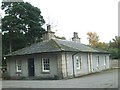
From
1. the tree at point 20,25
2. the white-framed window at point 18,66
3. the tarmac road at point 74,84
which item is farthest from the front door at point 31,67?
the tree at point 20,25

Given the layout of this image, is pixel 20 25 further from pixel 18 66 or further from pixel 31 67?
pixel 31 67

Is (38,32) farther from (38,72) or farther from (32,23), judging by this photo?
(38,72)

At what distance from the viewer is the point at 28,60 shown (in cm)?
3184

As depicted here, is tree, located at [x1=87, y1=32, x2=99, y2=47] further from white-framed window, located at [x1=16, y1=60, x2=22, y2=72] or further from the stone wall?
white-framed window, located at [x1=16, y1=60, x2=22, y2=72]

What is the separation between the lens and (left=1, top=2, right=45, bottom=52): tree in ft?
145

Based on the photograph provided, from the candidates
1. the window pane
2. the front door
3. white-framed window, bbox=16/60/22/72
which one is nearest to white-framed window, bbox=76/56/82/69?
the window pane

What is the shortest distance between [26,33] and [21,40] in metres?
2.08

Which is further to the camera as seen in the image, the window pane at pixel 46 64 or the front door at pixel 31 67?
the front door at pixel 31 67

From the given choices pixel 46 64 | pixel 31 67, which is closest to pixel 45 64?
pixel 46 64

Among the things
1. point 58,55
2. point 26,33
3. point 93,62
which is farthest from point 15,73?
point 26,33

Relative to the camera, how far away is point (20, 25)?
44.5 m

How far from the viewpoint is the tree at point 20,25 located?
145 feet

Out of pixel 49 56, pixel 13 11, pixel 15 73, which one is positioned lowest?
pixel 15 73

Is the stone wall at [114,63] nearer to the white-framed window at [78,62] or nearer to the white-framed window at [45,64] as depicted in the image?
the white-framed window at [78,62]
